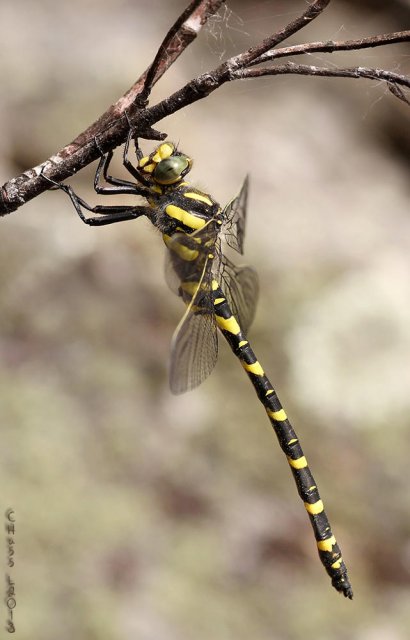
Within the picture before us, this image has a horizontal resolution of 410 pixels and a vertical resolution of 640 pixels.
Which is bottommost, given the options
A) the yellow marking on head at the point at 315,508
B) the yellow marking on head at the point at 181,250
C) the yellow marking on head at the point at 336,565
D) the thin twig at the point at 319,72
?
the yellow marking on head at the point at 336,565

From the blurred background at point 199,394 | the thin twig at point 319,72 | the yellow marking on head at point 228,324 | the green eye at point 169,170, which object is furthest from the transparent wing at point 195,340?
the blurred background at point 199,394

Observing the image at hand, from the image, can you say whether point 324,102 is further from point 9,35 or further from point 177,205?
point 177,205

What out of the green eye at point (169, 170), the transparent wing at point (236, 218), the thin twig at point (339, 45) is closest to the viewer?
the thin twig at point (339, 45)

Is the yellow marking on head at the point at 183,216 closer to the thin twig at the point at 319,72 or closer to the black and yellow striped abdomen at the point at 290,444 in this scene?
the black and yellow striped abdomen at the point at 290,444

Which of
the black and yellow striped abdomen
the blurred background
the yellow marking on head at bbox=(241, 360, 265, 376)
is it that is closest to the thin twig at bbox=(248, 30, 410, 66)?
the black and yellow striped abdomen

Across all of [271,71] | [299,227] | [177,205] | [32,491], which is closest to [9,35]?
[299,227]

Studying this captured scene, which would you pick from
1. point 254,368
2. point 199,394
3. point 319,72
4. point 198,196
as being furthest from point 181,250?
point 199,394
